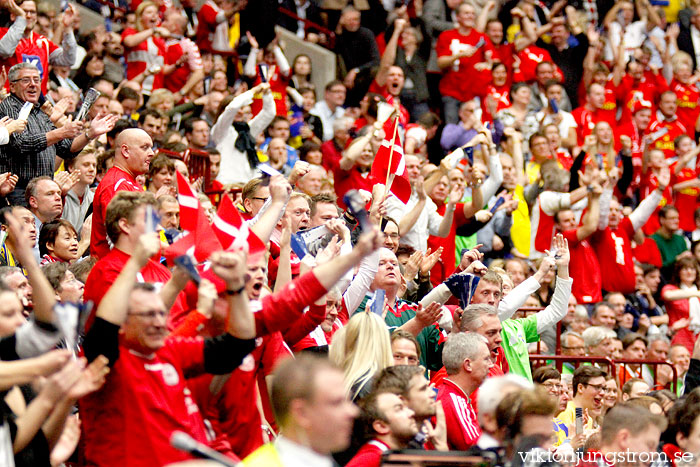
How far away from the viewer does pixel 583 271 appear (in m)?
11.5

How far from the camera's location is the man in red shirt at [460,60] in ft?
47.9

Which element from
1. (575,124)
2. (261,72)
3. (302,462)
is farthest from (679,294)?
Result: (302,462)

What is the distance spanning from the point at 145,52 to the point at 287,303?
837cm

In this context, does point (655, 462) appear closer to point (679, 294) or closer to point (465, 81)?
point (679, 294)

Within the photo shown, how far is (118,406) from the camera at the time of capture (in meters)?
4.40

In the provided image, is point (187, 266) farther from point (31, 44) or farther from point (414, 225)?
point (31, 44)

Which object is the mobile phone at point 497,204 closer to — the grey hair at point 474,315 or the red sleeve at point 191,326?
the grey hair at point 474,315

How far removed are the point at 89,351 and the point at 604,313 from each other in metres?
7.38

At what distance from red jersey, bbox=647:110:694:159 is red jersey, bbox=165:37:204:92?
619 cm

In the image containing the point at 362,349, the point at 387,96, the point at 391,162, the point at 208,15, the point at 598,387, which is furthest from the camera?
the point at 387,96

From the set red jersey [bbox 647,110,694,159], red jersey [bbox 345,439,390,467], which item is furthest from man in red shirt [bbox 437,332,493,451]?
red jersey [bbox 647,110,694,159]

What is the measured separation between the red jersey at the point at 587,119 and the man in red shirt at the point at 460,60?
4.88 feet

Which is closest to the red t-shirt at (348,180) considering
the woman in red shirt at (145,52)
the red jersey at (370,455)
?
the woman in red shirt at (145,52)

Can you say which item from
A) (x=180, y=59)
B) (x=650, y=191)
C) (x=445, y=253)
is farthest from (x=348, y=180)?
(x=650, y=191)
